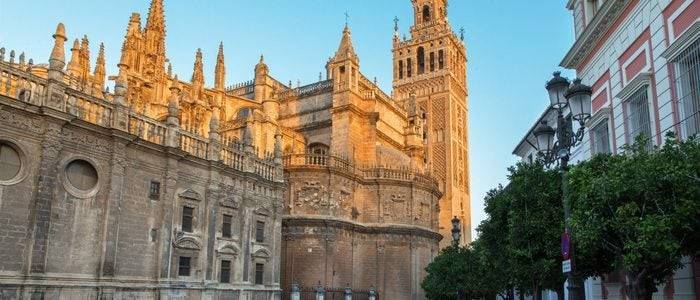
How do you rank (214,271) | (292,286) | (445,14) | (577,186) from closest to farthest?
(577,186)
(214,271)
(292,286)
(445,14)

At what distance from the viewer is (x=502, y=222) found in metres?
15.9

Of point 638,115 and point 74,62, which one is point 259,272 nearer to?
point 74,62

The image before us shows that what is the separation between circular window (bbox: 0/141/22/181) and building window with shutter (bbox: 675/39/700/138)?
58.4 ft

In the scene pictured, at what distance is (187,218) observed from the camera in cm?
2353

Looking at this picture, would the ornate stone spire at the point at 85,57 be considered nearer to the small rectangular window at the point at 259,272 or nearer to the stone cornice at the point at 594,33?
the small rectangular window at the point at 259,272

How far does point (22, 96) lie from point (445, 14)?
57.7 m

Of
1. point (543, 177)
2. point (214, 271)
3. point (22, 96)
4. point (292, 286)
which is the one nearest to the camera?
point (543, 177)

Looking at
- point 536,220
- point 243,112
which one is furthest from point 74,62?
point 536,220

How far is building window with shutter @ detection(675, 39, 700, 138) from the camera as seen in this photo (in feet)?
40.8

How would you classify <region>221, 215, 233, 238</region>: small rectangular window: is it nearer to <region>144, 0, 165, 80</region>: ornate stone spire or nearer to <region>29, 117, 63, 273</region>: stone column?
<region>29, 117, 63, 273</region>: stone column

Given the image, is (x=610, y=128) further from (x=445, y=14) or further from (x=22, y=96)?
(x=445, y=14)

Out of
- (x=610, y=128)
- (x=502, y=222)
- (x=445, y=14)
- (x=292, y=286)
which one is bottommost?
(x=292, y=286)

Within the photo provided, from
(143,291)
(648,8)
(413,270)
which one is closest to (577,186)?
(648,8)

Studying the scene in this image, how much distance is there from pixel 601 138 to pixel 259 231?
1574 cm
